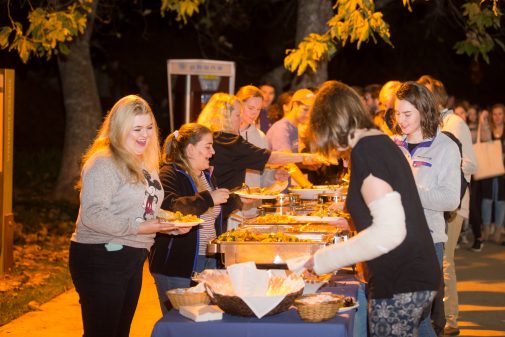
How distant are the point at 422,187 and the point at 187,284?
154cm

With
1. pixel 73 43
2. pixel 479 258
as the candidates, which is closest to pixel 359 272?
pixel 479 258

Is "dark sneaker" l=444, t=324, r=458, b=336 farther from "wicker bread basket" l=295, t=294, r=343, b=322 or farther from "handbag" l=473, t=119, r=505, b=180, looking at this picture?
"handbag" l=473, t=119, r=505, b=180

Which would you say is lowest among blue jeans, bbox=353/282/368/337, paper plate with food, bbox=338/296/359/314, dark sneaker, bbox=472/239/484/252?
dark sneaker, bbox=472/239/484/252

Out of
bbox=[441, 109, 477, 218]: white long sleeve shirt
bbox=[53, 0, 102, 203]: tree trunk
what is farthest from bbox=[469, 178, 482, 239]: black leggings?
bbox=[53, 0, 102, 203]: tree trunk

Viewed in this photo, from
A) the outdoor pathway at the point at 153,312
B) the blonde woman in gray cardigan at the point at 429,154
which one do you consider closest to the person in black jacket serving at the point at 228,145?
the outdoor pathway at the point at 153,312

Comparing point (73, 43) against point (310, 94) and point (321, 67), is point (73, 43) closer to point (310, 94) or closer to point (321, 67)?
point (321, 67)

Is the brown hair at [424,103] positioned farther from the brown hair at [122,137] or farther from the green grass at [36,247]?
the green grass at [36,247]

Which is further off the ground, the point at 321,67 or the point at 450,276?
the point at 321,67

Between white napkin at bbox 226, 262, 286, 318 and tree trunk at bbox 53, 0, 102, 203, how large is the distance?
40.5ft

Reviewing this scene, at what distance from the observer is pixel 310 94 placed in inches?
366

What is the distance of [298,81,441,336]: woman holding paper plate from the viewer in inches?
143

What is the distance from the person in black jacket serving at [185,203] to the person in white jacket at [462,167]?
207 cm

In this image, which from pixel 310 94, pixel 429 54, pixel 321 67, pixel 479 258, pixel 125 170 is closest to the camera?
pixel 125 170

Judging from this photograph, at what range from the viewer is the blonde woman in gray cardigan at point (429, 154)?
→ 520 cm
